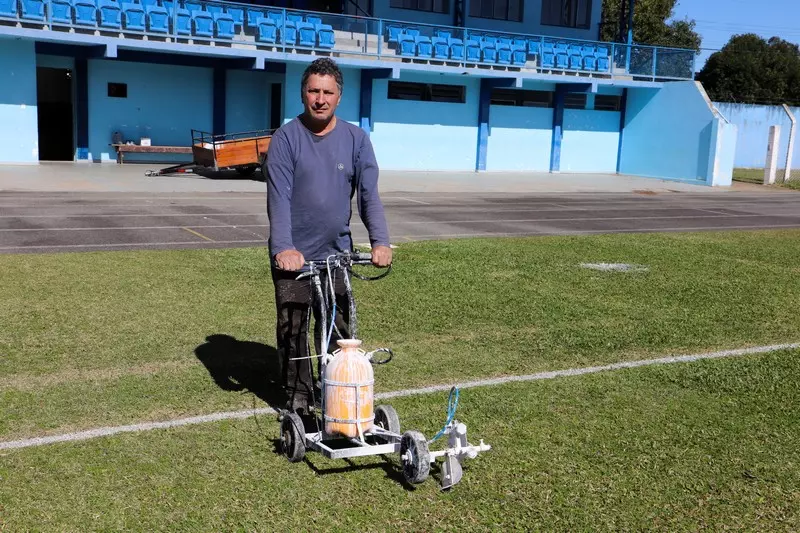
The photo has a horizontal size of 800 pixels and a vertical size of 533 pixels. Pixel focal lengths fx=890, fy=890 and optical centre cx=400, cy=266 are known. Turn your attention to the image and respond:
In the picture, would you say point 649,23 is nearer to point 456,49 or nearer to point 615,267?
point 456,49

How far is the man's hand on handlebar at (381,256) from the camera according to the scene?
16.1 ft

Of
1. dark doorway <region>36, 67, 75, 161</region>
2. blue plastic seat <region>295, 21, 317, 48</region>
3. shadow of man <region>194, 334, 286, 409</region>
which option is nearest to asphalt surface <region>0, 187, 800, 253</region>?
shadow of man <region>194, 334, 286, 409</region>

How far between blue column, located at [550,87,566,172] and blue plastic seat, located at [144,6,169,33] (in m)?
16.1

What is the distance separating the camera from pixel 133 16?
26109 millimetres

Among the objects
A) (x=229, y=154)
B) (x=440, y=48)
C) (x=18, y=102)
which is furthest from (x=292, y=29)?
(x=18, y=102)

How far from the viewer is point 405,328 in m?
8.18

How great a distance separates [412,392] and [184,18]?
76.5ft

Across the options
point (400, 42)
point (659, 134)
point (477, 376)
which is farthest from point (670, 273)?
point (659, 134)

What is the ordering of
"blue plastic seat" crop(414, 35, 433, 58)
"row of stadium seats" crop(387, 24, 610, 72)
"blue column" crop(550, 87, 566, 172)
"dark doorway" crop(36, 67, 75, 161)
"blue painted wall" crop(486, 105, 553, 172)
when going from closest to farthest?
"dark doorway" crop(36, 67, 75, 161) < "row of stadium seats" crop(387, 24, 610, 72) < "blue plastic seat" crop(414, 35, 433, 58) < "blue painted wall" crop(486, 105, 553, 172) < "blue column" crop(550, 87, 566, 172)

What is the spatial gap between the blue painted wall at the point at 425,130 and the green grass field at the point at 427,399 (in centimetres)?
2196

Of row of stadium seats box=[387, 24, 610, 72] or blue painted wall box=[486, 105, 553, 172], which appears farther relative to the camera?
blue painted wall box=[486, 105, 553, 172]

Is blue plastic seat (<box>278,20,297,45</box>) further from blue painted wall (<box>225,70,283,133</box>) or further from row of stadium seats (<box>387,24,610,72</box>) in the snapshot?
row of stadium seats (<box>387,24,610,72</box>)

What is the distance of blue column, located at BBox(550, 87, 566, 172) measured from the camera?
117 ft

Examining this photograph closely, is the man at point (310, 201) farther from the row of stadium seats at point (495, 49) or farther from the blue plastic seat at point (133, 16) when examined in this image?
the row of stadium seats at point (495, 49)
